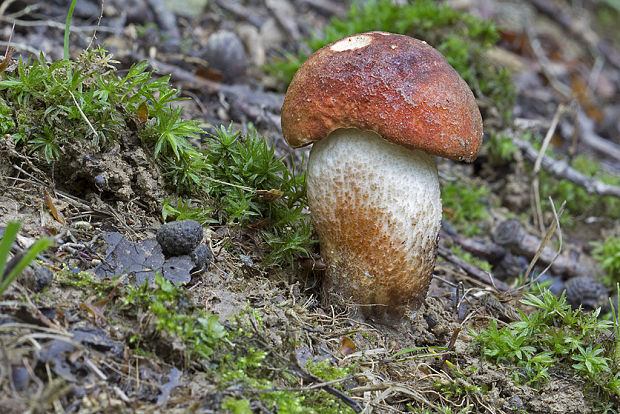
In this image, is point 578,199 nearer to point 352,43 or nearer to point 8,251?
point 352,43

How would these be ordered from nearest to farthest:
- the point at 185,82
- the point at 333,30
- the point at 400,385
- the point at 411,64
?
the point at 400,385 < the point at 411,64 < the point at 185,82 < the point at 333,30

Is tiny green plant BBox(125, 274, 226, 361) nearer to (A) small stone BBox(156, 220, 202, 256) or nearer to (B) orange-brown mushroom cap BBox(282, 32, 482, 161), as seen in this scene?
(A) small stone BBox(156, 220, 202, 256)

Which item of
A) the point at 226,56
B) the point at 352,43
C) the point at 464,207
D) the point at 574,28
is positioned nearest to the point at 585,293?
the point at 464,207

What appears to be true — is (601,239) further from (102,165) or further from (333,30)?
(102,165)

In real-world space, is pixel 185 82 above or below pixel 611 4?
below

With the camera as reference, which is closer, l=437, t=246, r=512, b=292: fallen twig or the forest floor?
the forest floor

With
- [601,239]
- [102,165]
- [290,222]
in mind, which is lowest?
[601,239]

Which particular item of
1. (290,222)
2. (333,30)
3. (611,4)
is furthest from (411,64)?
(611,4)

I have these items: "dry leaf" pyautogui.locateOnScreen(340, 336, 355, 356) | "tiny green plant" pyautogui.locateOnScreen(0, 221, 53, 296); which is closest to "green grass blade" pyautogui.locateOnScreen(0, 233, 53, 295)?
"tiny green plant" pyautogui.locateOnScreen(0, 221, 53, 296)
